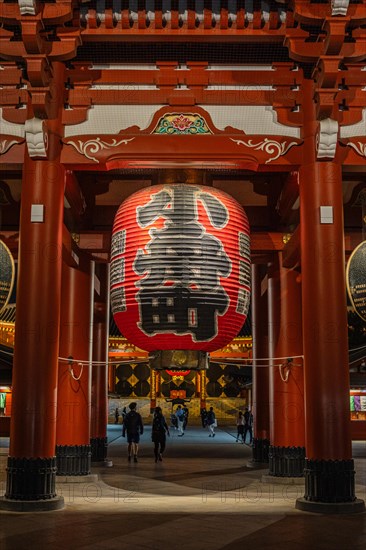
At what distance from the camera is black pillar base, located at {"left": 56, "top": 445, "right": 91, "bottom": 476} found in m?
13.6

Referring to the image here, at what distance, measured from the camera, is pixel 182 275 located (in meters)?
8.93

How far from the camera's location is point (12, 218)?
586 inches

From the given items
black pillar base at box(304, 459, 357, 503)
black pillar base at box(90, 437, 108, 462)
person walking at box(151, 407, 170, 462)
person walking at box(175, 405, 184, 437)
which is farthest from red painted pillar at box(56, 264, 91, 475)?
person walking at box(175, 405, 184, 437)

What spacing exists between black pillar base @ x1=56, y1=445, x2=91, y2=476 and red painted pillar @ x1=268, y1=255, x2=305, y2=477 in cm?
403

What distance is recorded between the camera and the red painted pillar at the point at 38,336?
962 centimetres

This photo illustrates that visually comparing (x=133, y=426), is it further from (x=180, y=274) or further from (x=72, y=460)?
(x=180, y=274)

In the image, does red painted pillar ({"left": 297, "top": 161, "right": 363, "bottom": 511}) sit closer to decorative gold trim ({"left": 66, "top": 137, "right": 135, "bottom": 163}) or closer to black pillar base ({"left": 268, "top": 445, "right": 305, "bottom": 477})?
decorative gold trim ({"left": 66, "top": 137, "right": 135, "bottom": 163})

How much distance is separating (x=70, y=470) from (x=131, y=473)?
103 inches

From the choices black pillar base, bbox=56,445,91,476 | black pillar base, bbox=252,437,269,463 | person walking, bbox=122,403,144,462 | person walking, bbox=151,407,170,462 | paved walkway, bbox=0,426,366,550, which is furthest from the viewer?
person walking, bbox=151,407,170,462

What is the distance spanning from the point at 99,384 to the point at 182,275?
1056 centimetres

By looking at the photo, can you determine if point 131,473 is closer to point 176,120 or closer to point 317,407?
point 317,407

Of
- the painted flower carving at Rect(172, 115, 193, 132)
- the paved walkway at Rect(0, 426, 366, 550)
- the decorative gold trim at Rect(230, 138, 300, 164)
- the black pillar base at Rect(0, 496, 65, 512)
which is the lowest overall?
the paved walkway at Rect(0, 426, 366, 550)

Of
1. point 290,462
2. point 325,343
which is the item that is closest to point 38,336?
point 325,343

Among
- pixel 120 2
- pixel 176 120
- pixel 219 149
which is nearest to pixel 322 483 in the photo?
pixel 219 149
